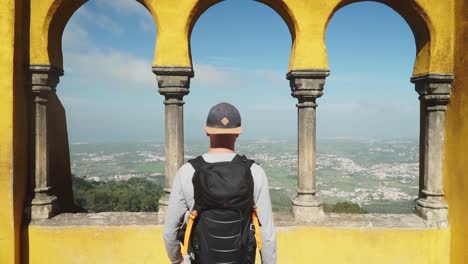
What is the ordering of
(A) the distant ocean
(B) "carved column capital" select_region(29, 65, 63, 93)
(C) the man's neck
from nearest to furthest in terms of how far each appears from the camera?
1. (C) the man's neck
2. (B) "carved column capital" select_region(29, 65, 63, 93)
3. (A) the distant ocean

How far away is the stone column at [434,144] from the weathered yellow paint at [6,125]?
498 cm

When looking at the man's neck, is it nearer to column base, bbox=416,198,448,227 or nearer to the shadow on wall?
column base, bbox=416,198,448,227

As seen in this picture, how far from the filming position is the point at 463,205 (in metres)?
4.40

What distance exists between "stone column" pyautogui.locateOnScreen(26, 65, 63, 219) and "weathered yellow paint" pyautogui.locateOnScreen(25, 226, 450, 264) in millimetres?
292

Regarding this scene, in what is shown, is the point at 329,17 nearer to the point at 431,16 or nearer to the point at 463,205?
the point at 431,16

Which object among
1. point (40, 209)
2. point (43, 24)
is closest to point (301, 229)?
point (40, 209)

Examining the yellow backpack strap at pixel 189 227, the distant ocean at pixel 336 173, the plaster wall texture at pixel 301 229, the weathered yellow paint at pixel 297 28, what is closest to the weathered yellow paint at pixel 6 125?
the plaster wall texture at pixel 301 229

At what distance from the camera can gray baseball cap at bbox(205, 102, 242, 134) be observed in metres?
2.30

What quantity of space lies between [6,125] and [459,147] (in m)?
5.27

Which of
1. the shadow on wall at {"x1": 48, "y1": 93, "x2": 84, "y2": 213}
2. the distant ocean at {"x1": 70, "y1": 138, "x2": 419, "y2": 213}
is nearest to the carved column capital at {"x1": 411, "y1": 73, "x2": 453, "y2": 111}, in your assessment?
the shadow on wall at {"x1": 48, "y1": 93, "x2": 84, "y2": 213}

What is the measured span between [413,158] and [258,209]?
266 ft

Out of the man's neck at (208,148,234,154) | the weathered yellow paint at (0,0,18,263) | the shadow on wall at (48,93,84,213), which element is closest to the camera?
the man's neck at (208,148,234,154)

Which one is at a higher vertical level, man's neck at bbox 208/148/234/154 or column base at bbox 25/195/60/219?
man's neck at bbox 208/148/234/154

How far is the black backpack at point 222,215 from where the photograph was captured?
232cm
